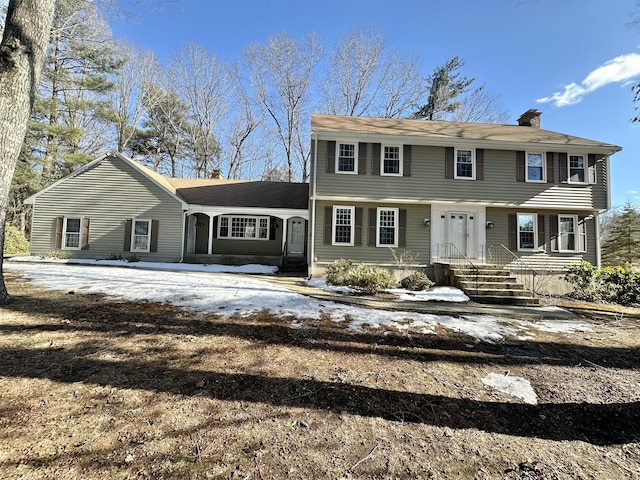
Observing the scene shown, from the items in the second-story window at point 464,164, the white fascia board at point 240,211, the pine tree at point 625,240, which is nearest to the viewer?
the second-story window at point 464,164

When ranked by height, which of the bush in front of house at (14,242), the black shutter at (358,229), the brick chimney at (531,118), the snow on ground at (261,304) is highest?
the brick chimney at (531,118)

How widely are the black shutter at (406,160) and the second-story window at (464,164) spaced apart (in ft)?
6.32

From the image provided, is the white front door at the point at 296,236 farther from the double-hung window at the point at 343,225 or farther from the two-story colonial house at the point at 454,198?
the double-hung window at the point at 343,225

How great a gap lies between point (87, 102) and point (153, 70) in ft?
21.4

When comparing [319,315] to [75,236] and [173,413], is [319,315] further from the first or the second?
[75,236]

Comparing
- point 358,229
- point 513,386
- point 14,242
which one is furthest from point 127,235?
point 513,386

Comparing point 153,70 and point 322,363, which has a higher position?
point 153,70

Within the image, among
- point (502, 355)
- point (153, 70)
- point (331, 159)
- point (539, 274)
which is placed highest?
point (153, 70)

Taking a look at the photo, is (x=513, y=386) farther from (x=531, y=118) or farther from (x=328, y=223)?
(x=531, y=118)

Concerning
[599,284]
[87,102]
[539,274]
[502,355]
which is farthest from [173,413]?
[87,102]

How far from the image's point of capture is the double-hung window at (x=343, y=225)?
452 inches

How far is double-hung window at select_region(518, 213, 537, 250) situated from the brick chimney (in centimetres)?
602

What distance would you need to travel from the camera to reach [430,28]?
12.1 metres

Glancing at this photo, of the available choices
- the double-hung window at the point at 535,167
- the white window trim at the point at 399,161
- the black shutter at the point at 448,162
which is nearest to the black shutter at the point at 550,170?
the double-hung window at the point at 535,167
